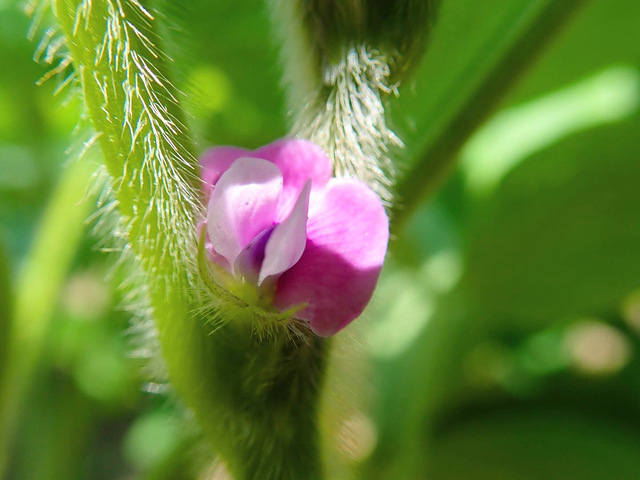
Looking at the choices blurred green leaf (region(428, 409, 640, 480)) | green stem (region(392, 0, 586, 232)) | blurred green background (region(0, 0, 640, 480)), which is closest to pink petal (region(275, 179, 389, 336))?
green stem (region(392, 0, 586, 232))

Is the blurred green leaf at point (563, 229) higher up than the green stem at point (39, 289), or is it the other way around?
the blurred green leaf at point (563, 229)

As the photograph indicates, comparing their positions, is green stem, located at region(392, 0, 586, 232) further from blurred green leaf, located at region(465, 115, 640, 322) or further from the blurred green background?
blurred green leaf, located at region(465, 115, 640, 322)

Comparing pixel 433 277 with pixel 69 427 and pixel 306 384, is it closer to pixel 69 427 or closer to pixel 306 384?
pixel 69 427

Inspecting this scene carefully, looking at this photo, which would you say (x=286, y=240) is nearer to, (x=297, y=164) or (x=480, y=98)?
(x=297, y=164)

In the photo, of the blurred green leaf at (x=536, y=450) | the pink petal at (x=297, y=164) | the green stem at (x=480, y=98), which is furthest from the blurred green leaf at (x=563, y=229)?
the pink petal at (x=297, y=164)

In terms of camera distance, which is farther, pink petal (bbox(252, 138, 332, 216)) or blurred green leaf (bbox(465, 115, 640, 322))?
blurred green leaf (bbox(465, 115, 640, 322))

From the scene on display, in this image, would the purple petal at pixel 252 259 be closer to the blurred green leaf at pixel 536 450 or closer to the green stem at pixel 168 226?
the green stem at pixel 168 226
